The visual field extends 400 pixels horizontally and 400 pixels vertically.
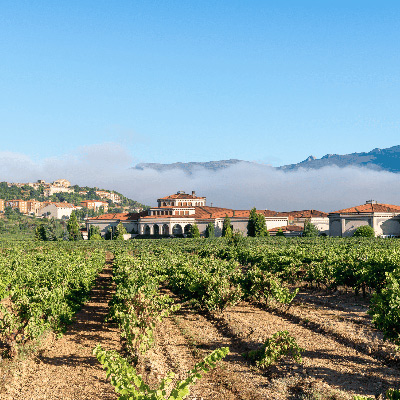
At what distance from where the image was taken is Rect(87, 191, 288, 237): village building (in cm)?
9862

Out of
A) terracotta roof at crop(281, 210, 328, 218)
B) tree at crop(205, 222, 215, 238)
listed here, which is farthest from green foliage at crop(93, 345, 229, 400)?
terracotta roof at crop(281, 210, 328, 218)

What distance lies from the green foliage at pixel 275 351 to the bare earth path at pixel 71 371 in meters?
4.04

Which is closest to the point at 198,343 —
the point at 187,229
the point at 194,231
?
the point at 194,231

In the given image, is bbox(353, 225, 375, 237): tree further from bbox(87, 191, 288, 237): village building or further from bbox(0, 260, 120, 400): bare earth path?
bbox(0, 260, 120, 400): bare earth path

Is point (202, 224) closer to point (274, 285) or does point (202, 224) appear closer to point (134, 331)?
point (274, 285)

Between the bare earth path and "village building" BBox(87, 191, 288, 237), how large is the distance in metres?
82.9

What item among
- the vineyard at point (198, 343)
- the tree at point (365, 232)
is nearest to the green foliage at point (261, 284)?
the vineyard at point (198, 343)

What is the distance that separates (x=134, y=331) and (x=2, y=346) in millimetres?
4651

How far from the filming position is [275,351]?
35.7 ft

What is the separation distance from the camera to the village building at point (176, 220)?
98.6 metres

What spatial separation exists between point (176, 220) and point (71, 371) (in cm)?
8796

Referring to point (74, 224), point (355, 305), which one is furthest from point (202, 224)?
point (355, 305)

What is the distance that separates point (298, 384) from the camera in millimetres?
9906

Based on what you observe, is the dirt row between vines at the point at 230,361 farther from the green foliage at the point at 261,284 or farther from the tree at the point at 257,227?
the tree at the point at 257,227
